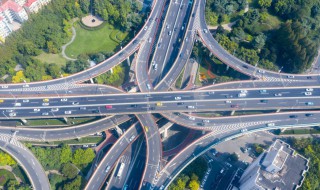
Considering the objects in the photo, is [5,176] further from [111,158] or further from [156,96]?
[156,96]

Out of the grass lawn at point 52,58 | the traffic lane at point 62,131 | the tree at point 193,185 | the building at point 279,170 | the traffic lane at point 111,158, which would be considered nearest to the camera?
the building at point 279,170

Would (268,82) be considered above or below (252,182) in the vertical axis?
above

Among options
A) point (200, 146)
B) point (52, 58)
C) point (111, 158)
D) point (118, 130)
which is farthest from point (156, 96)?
point (52, 58)

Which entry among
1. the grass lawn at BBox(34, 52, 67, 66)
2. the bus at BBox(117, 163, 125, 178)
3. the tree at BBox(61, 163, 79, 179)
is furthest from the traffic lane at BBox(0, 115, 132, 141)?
the grass lawn at BBox(34, 52, 67, 66)

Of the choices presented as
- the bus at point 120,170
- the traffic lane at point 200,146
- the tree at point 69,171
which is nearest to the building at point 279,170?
the traffic lane at point 200,146

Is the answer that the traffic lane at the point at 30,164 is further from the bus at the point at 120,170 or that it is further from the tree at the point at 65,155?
the bus at the point at 120,170

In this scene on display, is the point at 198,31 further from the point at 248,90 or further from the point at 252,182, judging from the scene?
the point at 252,182

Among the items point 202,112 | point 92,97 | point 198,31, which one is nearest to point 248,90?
point 202,112
